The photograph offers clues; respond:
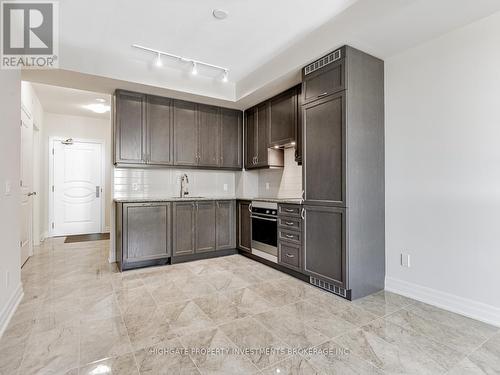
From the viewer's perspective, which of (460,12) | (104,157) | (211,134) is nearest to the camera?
(460,12)

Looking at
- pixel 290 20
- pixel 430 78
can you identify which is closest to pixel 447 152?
pixel 430 78

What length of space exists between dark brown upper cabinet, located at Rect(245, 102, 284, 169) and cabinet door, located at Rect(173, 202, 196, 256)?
1.29 meters

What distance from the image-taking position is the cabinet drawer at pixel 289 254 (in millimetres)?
3262

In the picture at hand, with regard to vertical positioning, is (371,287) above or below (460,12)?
below

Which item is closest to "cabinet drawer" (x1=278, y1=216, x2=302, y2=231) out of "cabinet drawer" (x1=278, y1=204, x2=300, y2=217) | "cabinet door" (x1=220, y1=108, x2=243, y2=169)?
"cabinet drawer" (x1=278, y1=204, x2=300, y2=217)

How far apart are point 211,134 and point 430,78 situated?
10.1 ft

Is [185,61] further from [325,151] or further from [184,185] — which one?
[325,151]

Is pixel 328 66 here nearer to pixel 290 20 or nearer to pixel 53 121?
pixel 290 20

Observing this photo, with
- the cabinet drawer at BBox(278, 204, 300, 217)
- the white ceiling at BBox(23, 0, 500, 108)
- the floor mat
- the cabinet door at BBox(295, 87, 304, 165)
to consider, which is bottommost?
A: the floor mat

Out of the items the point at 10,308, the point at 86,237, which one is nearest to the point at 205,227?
the point at 10,308

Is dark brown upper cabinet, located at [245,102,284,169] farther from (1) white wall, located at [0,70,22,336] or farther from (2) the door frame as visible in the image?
(2) the door frame

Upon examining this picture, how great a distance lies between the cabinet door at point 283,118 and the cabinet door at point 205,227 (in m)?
1.41

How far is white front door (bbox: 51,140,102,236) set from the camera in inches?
241

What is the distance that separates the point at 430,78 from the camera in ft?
8.57
